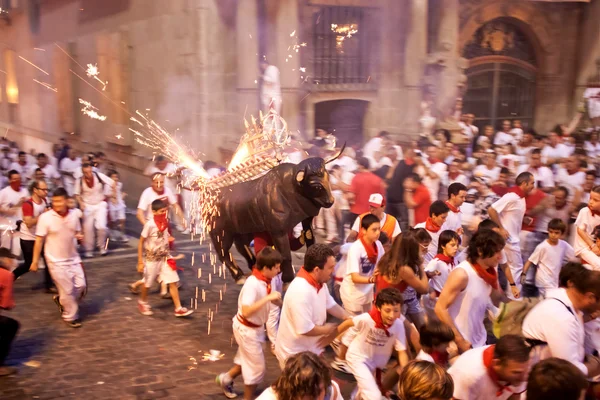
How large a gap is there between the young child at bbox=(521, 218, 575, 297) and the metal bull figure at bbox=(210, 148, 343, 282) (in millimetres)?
A: 2391

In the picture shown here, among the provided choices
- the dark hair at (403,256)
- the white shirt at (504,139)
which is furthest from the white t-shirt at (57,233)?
the white shirt at (504,139)

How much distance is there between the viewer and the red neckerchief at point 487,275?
178 inches

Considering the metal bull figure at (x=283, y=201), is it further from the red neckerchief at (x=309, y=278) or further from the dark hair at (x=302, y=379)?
the dark hair at (x=302, y=379)

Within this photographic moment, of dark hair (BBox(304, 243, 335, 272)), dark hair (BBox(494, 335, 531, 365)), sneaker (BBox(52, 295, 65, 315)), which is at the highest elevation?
dark hair (BBox(304, 243, 335, 272))

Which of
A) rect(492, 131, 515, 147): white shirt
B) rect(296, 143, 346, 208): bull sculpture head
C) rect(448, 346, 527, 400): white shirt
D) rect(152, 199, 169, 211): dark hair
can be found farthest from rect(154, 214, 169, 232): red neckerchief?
rect(492, 131, 515, 147): white shirt

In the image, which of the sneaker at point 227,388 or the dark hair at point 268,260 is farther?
the sneaker at point 227,388

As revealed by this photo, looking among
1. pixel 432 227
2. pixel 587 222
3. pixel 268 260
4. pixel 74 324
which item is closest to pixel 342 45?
pixel 587 222

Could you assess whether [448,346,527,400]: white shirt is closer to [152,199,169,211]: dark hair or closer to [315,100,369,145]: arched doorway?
[152,199,169,211]: dark hair

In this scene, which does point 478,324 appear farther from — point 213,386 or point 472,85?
point 472,85

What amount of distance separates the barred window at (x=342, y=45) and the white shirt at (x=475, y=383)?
11.6 metres

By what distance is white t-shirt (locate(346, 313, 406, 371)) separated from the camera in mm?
4398

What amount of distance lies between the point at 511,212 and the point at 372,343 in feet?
11.8

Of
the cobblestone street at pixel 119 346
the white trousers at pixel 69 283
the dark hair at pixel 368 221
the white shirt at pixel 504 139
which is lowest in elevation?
the cobblestone street at pixel 119 346

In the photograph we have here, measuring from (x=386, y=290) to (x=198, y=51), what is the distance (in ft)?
31.2
